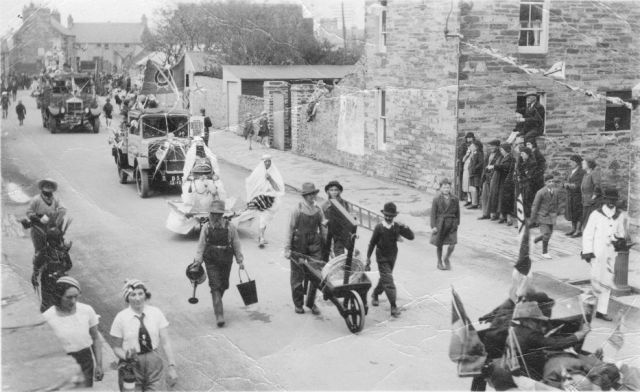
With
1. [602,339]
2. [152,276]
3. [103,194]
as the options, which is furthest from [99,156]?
[602,339]

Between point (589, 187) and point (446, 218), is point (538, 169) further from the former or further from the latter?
point (446, 218)

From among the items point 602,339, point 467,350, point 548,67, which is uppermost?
point 548,67

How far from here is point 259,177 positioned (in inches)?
484

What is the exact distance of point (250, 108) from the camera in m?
25.2

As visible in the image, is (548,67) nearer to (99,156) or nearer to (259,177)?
(259,177)

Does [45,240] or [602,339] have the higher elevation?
[45,240]

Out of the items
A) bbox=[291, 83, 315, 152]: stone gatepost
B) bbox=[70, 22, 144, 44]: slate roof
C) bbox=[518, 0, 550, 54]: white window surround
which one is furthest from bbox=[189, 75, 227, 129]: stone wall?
bbox=[518, 0, 550, 54]: white window surround

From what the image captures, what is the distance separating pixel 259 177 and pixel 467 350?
6676mm

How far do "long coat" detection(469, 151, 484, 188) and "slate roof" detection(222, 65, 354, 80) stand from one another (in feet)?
39.1

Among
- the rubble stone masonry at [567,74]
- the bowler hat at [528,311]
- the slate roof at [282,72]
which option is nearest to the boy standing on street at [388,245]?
the bowler hat at [528,311]

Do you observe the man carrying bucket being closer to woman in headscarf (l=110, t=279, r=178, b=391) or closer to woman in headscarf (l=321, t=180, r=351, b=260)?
woman in headscarf (l=321, t=180, r=351, b=260)

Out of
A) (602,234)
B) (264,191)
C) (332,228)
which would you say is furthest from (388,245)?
(264,191)

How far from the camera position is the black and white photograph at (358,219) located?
694 cm

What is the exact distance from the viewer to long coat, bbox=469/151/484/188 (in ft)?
50.9
